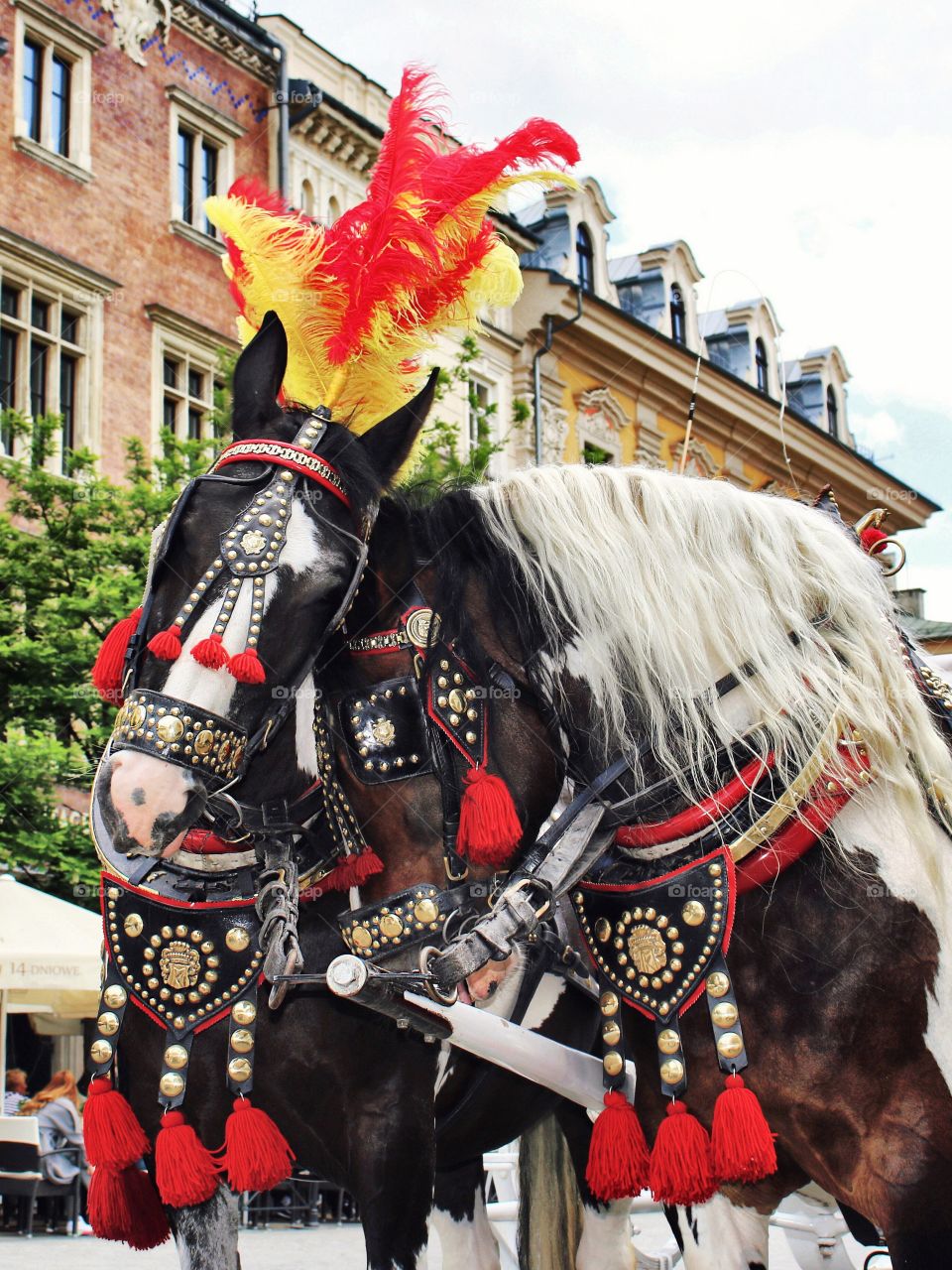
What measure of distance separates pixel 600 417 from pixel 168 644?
69.7ft

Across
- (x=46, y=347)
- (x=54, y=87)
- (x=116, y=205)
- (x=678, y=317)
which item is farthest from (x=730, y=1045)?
(x=678, y=317)

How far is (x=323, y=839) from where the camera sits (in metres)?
3.08

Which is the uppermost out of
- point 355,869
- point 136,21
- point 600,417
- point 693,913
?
point 136,21

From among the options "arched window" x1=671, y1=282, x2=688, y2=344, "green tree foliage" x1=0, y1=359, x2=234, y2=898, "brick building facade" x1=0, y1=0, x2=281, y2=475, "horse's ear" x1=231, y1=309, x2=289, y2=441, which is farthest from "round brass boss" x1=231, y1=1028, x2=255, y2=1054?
"arched window" x1=671, y1=282, x2=688, y2=344

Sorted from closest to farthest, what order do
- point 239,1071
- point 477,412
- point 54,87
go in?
point 239,1071
point 54,87
point 477,412

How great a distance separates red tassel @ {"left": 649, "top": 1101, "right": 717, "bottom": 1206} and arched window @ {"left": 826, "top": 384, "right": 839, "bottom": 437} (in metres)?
30.6

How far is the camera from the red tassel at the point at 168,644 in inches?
97.3

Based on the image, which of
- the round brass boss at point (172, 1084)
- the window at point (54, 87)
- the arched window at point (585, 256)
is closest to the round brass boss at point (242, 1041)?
the round brass boss at point (172, 1084)

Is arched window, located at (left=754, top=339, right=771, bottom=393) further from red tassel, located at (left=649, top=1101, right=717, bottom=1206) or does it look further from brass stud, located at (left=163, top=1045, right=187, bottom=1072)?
red tassel, located at (left=649, top=1101, right=717, bottom=1206)

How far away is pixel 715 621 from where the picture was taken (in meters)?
2.53

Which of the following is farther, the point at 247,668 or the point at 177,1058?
the point at 177,1058

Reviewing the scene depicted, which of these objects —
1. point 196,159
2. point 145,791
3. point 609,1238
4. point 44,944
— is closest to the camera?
point 145,791

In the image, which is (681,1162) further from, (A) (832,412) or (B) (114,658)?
A: (A) (832,412)

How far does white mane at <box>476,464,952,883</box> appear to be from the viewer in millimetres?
2451
